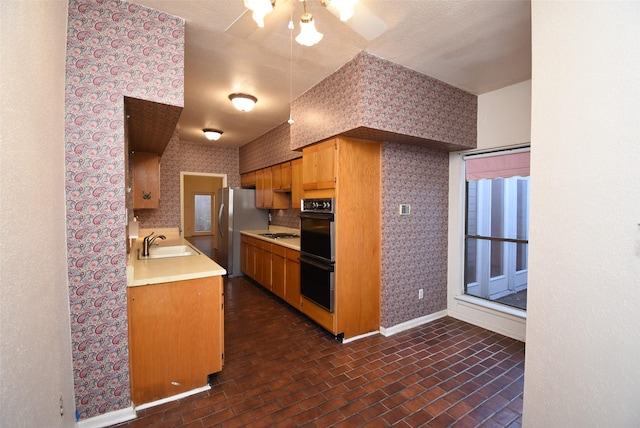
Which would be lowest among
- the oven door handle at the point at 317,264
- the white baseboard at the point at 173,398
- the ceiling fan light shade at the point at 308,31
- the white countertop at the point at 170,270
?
the white baseboard at the point at 173,398

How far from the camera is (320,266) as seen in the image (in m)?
2.99

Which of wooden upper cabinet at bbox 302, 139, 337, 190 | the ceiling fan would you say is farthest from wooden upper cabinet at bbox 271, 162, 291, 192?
the ceiling fan

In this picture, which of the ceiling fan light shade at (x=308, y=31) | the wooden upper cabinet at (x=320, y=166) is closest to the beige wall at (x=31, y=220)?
the ceiling fan light shade at (x=308, y=31)

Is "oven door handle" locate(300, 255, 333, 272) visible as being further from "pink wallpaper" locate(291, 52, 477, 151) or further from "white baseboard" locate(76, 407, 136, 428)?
"white baseboard" locate(76, 407, 136, 428)

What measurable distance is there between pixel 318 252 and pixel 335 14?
2.17 metres

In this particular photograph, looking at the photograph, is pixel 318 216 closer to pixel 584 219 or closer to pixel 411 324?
pixel 411 324

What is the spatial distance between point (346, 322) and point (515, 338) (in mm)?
1855

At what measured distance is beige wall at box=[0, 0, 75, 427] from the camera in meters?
0.81

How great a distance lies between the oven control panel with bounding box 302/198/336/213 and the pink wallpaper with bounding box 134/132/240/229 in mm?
2930

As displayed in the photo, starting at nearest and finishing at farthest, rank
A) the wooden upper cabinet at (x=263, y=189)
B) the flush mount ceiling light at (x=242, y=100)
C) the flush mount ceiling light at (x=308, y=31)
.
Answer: the flush mount ceiling light at (x=308, y=31) < the flush mount ceiling light at (x=242, y=100) < the wooden upper cabinet at (x=263, y=189)

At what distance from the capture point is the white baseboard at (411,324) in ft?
10.1

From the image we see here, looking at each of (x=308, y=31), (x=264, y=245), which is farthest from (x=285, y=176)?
(x=308, y=31)

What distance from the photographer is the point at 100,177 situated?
5.65 feet

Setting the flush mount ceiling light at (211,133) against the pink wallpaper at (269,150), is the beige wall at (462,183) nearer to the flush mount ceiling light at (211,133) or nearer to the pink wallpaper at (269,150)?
the pink wallpaper at (269,150)
